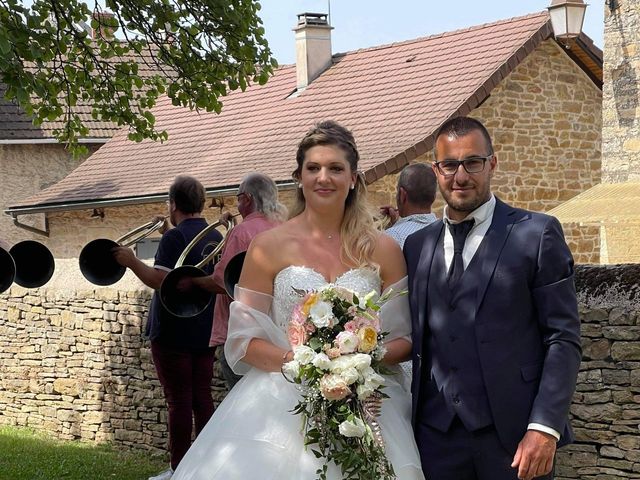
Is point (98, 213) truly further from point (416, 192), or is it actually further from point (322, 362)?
point (322, 362)

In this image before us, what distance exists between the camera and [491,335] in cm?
399

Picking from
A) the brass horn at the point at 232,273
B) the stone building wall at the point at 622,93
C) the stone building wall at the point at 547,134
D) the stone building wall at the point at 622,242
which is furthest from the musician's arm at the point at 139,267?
the stone building wall at the point at 547,134

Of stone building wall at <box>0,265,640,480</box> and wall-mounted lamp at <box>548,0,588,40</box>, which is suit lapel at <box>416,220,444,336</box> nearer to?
stone building wall at <box>0,265,640,480</box>

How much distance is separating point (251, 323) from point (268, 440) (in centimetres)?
47

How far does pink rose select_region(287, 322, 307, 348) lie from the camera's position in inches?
169

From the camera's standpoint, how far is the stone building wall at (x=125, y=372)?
7.03 meters

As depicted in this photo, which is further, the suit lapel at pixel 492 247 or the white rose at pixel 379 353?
the white rose at pixel 379 353

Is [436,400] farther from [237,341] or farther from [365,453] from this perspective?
[237,341]

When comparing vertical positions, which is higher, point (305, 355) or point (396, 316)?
point (396, 316)

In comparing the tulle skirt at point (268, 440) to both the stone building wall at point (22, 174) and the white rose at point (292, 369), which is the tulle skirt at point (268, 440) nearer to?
the white rose at point (292, 369)

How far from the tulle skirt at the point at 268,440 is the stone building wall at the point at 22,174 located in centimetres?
2363

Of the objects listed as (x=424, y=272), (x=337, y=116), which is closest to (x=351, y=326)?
(x=424, y=272)

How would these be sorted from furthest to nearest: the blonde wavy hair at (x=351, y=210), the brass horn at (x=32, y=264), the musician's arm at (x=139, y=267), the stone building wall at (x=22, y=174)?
1. the stone building wall at (x=22, y=174)
2. the brass horn at (x=32, y=264)
3. the musician's arm at (x=139, y=267)
4. the blonde wavy hair at (x=351, y=210)

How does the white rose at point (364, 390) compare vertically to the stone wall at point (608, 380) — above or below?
above
